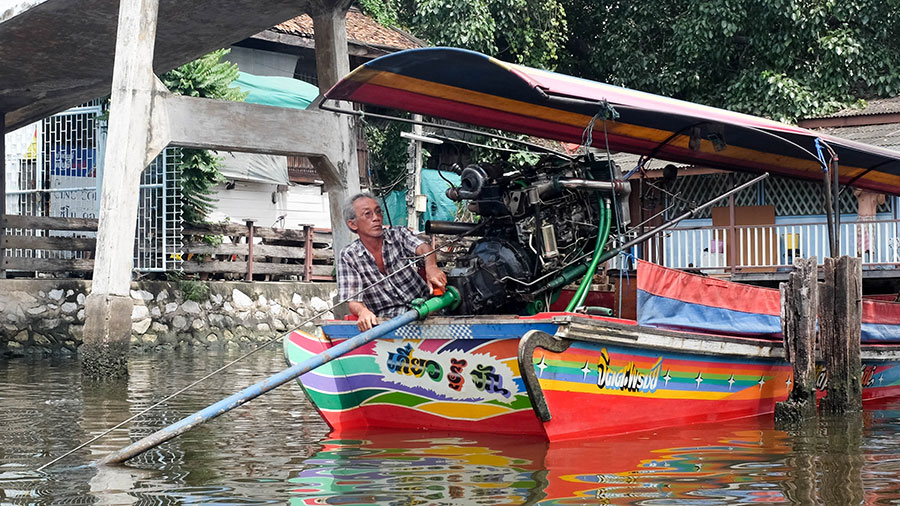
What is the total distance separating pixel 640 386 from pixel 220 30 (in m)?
7.75

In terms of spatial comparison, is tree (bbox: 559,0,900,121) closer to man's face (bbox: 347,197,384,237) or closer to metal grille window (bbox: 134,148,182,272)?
metal grille window (bbox: 134,148,182,272)

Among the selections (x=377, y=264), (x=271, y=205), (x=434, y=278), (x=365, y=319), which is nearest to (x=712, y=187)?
(x=271, y=205)

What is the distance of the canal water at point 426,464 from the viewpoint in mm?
5270

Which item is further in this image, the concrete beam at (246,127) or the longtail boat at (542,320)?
the concrete beam at (246,127)

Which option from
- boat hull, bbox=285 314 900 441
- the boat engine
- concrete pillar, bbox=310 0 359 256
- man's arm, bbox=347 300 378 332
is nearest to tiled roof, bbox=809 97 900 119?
concrete pillar, bbox=310 0 359 256

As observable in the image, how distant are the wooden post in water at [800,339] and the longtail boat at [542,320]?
0.23m

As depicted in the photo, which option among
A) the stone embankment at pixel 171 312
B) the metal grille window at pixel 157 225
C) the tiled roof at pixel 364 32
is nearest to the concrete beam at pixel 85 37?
the metal grille window at pixel 157 225

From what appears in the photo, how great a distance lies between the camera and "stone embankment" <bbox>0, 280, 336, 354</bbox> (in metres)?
14.4

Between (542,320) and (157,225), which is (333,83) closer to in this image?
(157,225)

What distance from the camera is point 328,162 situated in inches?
477

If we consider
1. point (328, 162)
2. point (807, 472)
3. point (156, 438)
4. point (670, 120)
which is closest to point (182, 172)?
point (328, 162)

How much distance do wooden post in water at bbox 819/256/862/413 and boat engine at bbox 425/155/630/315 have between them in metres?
2.30

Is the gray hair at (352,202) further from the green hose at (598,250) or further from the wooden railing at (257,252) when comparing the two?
the wooden railing at (257,252)

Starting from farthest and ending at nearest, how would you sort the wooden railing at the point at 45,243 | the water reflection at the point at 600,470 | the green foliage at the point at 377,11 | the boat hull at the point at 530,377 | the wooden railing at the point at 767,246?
the green foliage at the point at 377,11, the wooden railing at the point at 767,246, the wooden railing at the point at 45,243, the boat hull at the point at 530,377, the water reflection at the point at 600,470
